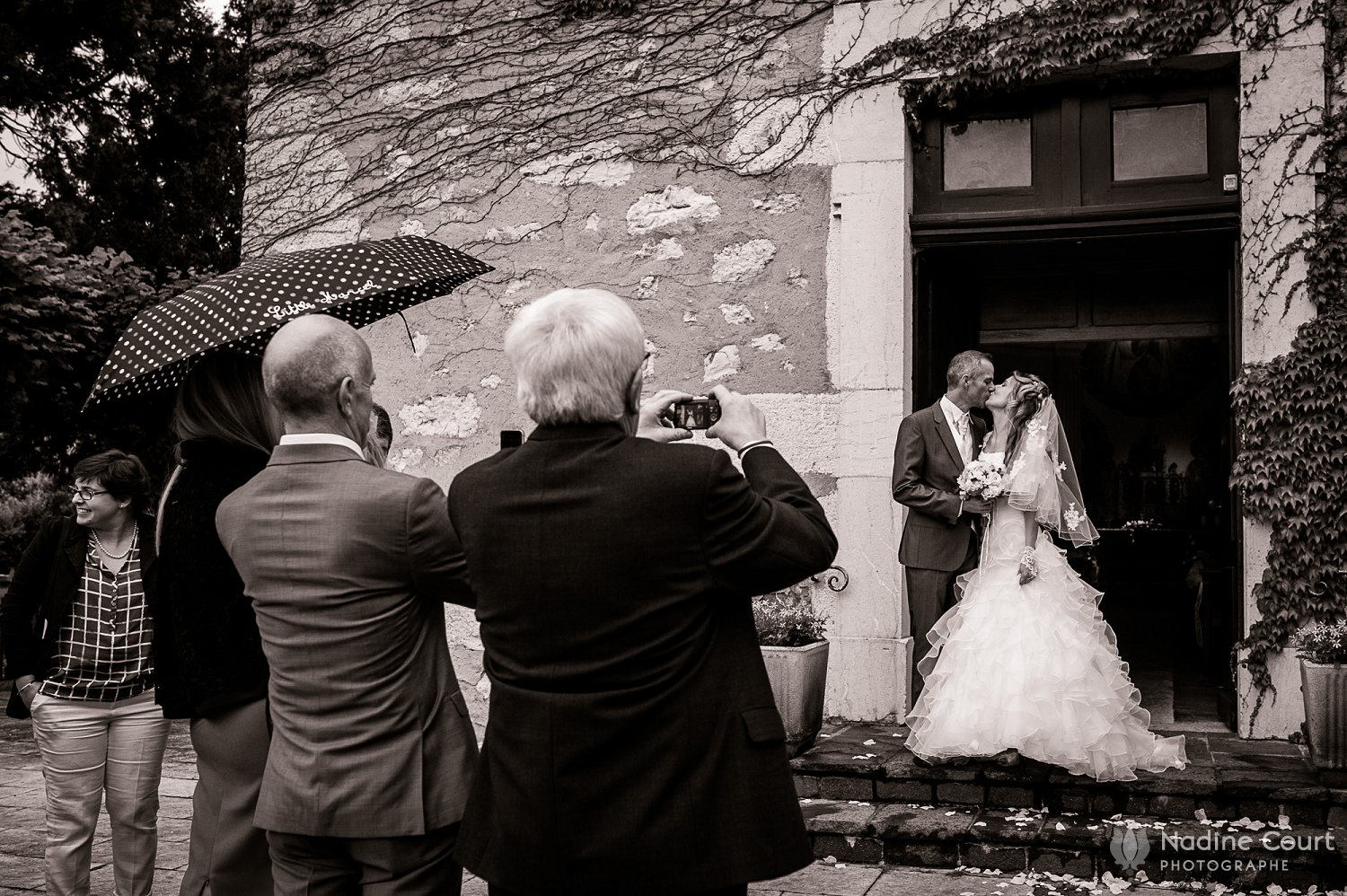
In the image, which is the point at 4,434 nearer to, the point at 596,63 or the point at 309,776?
the point at 596,63

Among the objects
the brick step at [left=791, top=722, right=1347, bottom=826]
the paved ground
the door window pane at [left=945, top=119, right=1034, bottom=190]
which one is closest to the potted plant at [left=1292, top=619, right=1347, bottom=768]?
the brick step at [left=791, top=722, right=1347, bottom=826]

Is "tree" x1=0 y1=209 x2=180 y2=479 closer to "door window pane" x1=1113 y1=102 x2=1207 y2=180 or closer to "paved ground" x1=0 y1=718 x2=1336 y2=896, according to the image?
"paved ground" x1=0 y1=718 x2=1336 y2=896

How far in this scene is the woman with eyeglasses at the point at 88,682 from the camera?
13.6 feet

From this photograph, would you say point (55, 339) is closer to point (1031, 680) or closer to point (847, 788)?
point (847, 788)

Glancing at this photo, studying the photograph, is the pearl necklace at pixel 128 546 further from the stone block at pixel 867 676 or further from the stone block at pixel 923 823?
the stone block at pixel 867 676

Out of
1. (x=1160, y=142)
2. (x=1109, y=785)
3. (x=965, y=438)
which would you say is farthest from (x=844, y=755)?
(x=1160, y=142)

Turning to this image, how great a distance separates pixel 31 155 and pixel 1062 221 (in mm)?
13123

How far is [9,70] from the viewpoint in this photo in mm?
13414

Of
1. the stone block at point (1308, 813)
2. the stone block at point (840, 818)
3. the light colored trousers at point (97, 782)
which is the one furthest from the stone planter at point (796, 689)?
the light colored trousers at point (97, 782)

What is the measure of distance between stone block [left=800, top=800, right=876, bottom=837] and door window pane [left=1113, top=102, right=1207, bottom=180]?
3.73 m

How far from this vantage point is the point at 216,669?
9.00 feet

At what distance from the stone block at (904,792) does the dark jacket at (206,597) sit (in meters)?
3.34

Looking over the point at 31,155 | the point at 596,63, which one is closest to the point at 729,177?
the point at 596,63

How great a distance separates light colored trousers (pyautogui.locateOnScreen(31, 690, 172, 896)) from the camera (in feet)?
13.6
